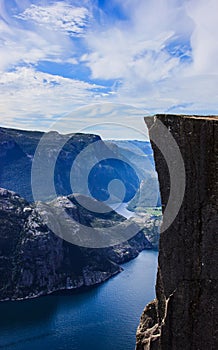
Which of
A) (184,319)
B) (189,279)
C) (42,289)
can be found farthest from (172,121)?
(42,289)

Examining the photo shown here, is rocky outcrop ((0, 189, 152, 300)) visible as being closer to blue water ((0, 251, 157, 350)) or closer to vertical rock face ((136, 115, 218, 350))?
blue water ((0, 251, 157, 350))

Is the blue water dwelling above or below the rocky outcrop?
below

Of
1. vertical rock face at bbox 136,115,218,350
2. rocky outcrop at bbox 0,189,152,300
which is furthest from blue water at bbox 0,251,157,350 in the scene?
vertical rock face at bbox 136,115,218,350

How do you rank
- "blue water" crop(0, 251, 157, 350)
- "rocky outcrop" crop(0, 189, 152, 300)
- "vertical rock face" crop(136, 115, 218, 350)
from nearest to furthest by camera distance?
"vertical rock face" crop(136, 115, 218, 350), "blue water" crop(0, 251, 157, 350), "rocky outcrop" crop(0, 189, 152, 300)

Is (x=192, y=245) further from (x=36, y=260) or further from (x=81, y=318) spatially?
(x=36, y=260)

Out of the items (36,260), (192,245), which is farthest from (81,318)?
(192,245)

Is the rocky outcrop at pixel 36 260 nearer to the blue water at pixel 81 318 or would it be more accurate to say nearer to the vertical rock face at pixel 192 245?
the blue water at pixel 81 318
